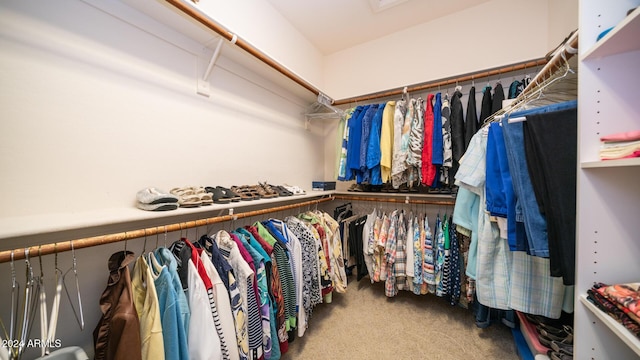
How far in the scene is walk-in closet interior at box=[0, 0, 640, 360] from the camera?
0.66 meters

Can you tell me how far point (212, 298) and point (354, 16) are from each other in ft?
8.22

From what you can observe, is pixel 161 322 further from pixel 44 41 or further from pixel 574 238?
pixel 574 238

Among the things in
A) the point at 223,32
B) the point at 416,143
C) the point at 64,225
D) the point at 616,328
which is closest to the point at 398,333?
the point at 616,328

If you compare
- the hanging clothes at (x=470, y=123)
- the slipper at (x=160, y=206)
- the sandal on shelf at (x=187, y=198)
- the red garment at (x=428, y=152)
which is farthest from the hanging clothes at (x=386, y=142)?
the slipper at (x=160, y=206)

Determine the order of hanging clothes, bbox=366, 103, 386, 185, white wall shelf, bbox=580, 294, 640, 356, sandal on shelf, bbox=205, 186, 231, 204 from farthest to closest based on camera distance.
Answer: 1. hanging clothes, bbox=366, 103, 386, 185
2. sandal on shelf, bbox=205, 186, 231, 204
3. white wall shelf, bbox=580, 294, 640, 356

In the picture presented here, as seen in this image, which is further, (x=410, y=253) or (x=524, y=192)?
(x=410, y=253)

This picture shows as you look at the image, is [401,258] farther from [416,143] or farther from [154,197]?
[154,197]

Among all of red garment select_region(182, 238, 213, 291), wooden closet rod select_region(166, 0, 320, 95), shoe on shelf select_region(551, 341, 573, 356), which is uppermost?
wooden closet rod select_region(166, 0, 320, 95)

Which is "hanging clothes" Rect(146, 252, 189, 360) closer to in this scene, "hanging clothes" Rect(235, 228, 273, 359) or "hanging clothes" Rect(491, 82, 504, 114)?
"hanging clothes" Rect(235, 228, 273, 359)

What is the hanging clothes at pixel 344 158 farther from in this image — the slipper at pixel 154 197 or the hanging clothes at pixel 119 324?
the hanging clothes at pixel 119 324

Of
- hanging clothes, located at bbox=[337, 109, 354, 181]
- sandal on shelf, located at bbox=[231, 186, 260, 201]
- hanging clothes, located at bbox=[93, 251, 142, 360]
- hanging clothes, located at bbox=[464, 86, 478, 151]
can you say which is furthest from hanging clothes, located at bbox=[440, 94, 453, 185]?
hanging clothes, located at bbox=[93, 251, 142, 360]

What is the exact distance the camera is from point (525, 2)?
1.67 m

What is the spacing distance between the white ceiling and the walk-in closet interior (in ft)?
0.08

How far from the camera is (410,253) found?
1.81 meters
